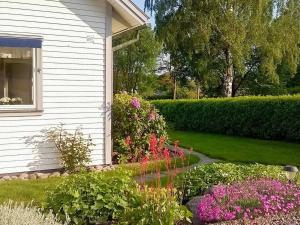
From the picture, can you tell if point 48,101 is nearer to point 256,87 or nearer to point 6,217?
point 6,217

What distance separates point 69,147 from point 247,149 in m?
6.30

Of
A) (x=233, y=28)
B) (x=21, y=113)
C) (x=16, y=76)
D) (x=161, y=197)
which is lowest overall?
(x=161, y=197)

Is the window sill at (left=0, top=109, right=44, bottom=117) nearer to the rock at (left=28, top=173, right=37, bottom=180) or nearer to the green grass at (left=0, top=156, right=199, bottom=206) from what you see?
the rock at (left=28, top=173, right=37, bottom=180)

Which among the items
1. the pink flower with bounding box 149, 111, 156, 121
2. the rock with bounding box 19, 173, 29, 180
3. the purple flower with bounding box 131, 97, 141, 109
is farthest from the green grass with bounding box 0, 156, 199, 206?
the pink flower with bounding box 149, 111, 156, 121

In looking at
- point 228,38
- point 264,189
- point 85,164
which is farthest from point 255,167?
point 228,38

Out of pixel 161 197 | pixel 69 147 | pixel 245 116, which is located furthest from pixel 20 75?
pixel 245 116

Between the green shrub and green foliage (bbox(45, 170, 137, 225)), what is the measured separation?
5596 millimetres

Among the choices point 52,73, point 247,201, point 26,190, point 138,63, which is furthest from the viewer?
point 138,63

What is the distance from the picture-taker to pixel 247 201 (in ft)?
17.7

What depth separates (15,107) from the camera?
9180mm

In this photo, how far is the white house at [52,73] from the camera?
9.15 metres

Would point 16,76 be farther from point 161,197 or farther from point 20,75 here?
point 161,197

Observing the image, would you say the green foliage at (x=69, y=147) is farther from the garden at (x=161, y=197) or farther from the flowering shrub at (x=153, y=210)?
the flowering shrub at (x=153, y=210)

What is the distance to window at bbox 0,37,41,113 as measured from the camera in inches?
360
